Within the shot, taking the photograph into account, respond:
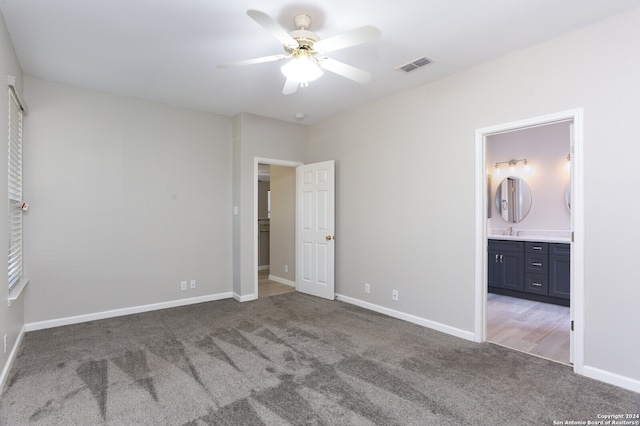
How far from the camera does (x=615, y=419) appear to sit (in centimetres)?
206

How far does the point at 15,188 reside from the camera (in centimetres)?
320

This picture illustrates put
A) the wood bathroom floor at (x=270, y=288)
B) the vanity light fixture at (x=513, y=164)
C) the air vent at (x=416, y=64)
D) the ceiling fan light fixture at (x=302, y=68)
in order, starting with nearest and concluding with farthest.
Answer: the ceiling fan light fixture at (x=302, y=68), the air vent at (x=416, y=64), the wood bathroom floor at (x=270, y=288), the vanity light fixture at (x=513, y=164)

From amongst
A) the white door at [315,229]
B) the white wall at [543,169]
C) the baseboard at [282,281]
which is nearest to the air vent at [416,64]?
the white door at [315,229]

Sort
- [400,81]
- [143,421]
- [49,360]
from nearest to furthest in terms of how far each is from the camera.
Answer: [143,421] < [49,360] < [400,81]

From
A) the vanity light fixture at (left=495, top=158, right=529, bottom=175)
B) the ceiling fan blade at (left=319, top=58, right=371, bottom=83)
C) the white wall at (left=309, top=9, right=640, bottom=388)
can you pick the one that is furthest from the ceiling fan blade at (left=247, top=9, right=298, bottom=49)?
the vanity light fixture at (left=495, top=158, right=529, bottom=175)

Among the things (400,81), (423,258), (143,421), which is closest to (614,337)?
(423,258)

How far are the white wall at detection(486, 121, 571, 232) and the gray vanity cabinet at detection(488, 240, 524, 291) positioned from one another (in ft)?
1.93

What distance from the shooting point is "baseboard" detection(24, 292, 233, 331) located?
3.61 m

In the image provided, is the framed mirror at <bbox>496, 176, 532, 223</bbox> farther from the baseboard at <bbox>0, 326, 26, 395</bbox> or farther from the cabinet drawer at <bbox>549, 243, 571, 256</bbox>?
the baseboard at <bbox>0, 326, 26, 395</bbox>

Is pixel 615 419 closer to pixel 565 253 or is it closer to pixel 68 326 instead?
pixel 565 253

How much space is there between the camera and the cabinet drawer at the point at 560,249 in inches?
179

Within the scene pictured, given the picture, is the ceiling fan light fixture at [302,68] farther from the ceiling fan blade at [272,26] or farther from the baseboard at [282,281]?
the baseboard at [282,281]

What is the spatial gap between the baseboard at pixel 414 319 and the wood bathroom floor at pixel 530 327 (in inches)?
10.2

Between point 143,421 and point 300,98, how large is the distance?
11.7 feet
